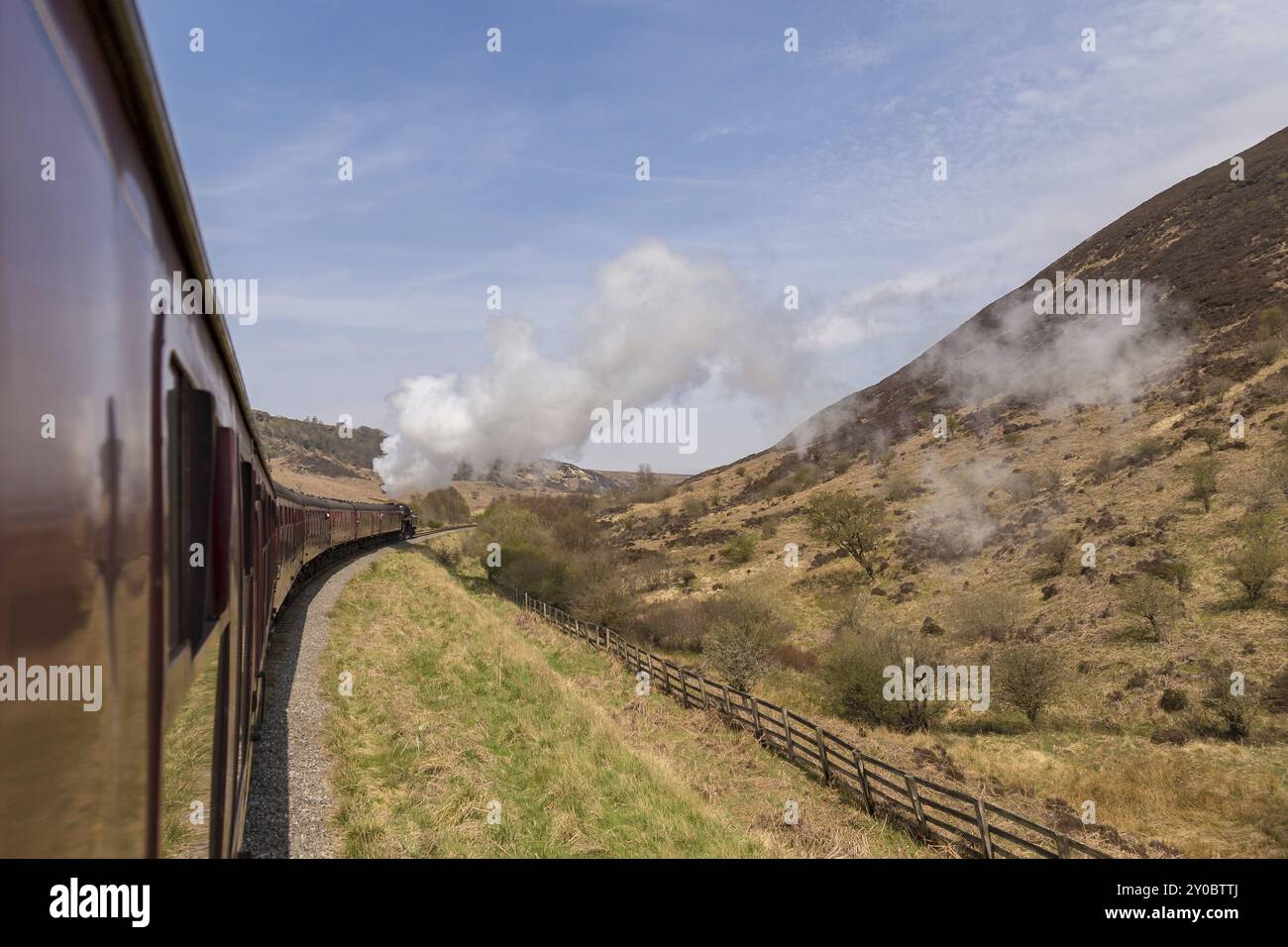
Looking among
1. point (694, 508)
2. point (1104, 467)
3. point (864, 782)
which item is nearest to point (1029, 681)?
point (864, 782)

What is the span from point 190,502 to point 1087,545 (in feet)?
137

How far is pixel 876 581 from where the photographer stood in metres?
43.3

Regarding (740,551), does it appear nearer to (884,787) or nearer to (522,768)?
(884,787)

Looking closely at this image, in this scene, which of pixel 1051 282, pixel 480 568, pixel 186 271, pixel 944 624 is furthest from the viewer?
pixel 1051 282

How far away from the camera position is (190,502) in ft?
9.46

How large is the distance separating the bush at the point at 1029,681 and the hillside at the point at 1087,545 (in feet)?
0.72

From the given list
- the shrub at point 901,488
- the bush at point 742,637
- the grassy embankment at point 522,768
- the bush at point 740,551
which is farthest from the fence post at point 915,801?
the shrub at point 901,488

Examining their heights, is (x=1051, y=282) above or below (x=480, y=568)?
above

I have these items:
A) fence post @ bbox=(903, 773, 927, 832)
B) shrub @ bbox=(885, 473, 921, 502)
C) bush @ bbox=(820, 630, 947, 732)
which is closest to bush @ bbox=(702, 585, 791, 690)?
bush @ bbox=(820, 630, 947, 732)

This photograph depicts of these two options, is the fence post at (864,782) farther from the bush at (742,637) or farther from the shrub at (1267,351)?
the shrub at (1267,351)

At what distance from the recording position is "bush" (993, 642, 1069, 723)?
23828 millimetres
